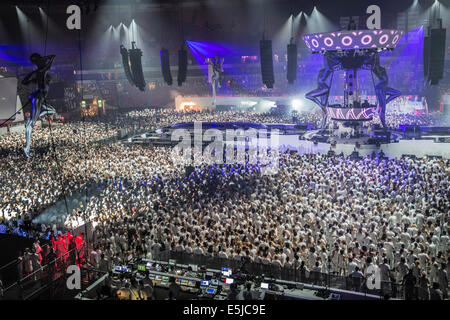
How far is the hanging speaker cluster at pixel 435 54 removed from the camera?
593 inches

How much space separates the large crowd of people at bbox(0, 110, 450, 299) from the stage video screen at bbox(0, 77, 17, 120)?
32.6ft

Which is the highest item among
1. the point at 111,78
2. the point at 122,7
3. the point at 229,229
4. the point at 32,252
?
the point at 122,7

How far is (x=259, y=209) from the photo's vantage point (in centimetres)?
1072

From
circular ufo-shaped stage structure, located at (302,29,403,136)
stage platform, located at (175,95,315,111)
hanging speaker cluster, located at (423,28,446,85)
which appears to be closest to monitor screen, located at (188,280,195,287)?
hanging speaker cluster, located at (423,28,446,85)

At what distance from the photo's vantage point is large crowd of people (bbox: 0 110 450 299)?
8.06 metres

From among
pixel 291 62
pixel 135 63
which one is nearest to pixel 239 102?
pixel 291 62

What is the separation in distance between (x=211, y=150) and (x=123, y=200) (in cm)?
766

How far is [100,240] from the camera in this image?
9961 millimetres

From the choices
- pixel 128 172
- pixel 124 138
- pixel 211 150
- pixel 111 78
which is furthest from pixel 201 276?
pixel 111 78

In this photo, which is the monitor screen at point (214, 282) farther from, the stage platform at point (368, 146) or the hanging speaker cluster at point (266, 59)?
the stage platform at point (368, 146)

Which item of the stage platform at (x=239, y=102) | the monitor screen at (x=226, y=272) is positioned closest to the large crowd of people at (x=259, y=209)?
the monitor screen at (x=226, y=272)

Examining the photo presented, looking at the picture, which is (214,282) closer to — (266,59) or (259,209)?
(259,209)

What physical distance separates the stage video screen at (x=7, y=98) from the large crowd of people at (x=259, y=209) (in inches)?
392
